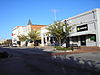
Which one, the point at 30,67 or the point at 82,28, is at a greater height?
the point at 82,28

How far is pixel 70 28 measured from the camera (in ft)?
120

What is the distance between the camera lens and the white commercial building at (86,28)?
30.7 metres

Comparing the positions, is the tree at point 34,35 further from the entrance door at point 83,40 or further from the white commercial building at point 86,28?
the entrance door at point 83,40

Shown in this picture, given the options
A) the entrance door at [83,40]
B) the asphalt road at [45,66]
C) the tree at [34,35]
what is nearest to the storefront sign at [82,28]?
the entrance door at [83,40]

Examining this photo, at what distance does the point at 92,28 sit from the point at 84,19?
10.9 feet

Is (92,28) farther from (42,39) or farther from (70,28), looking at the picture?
(42,39)

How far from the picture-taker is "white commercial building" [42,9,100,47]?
30.7 metres

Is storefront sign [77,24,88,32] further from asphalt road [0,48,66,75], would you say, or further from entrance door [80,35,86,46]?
asphalt road [0,48,66,75]

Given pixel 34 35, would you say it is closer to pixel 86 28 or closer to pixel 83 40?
pixel 83 40

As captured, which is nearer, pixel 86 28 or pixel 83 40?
pixel 86 28

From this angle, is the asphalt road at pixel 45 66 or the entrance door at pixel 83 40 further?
the entrance door at pixel 83 40

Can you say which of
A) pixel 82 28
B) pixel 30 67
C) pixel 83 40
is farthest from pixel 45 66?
pixel 83 40

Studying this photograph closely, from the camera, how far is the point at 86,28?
3384 centimetres

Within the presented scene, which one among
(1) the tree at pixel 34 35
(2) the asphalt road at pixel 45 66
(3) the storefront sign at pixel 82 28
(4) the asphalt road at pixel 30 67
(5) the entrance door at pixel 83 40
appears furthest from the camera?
(1) the tree at pixel 34 35
